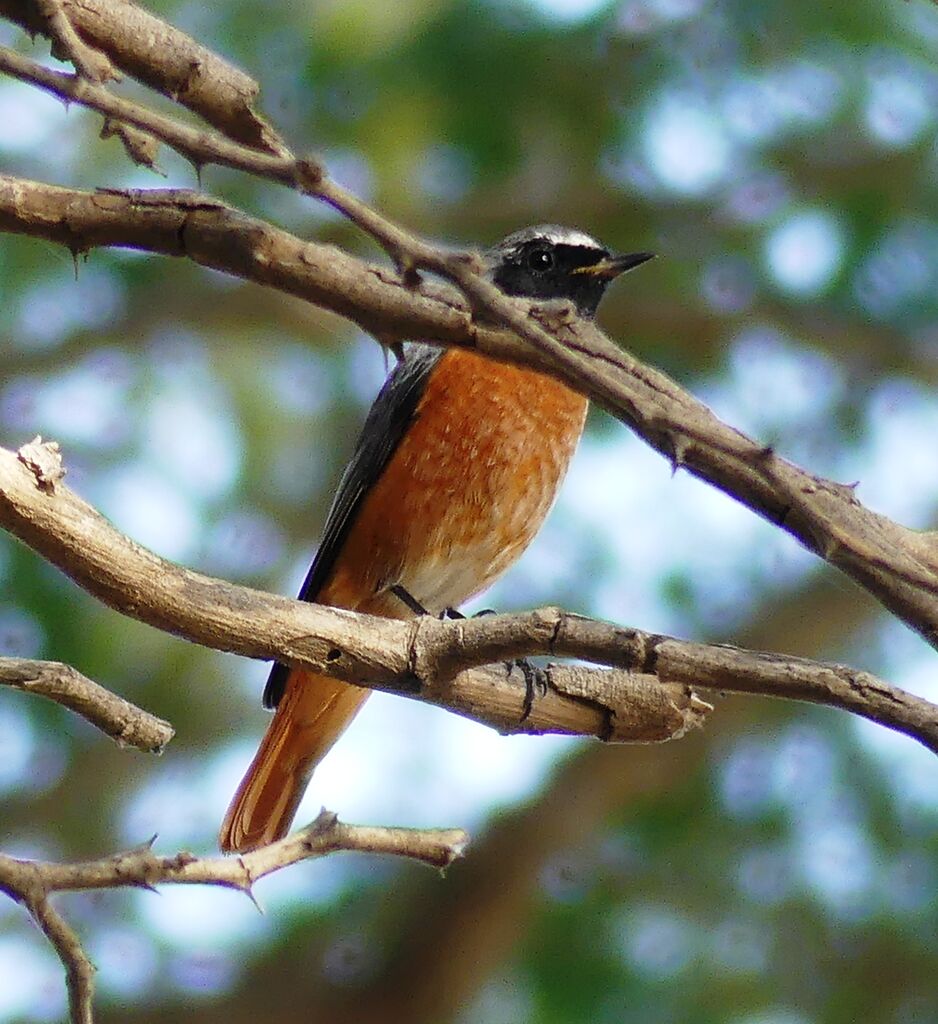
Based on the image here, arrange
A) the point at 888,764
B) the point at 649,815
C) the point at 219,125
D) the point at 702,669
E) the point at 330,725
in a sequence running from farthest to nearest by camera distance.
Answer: the point at 649,815 < the point at 888,764 < the point at 330,725 < the point at 219,125 < the point at 702,669

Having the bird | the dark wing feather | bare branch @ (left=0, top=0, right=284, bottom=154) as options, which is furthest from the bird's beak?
bare branch @ (left=0, top=0, right=284, bottom=154)

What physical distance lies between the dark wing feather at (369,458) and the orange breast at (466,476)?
49mm

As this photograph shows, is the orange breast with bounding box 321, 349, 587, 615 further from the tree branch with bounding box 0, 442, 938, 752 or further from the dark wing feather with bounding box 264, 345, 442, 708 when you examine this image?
the tree branch with bounding box 0, 442, 938, 752

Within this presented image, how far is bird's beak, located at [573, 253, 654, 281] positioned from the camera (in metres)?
7.00

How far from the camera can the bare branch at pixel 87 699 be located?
327 cm

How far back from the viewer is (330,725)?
677cm

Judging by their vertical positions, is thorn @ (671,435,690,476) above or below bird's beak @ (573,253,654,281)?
below

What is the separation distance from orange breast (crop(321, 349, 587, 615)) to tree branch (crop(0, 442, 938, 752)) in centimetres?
211

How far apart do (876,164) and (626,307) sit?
1693 millimetres

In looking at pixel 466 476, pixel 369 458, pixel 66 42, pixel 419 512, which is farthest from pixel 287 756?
pixel 66 42

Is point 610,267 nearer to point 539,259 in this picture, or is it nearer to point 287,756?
point 539,259

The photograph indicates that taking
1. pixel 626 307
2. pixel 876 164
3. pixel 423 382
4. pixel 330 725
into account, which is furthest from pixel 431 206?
pixel 330 725

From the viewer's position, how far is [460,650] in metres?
3.81

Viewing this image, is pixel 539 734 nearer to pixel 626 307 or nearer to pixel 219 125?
pixel 219 125
